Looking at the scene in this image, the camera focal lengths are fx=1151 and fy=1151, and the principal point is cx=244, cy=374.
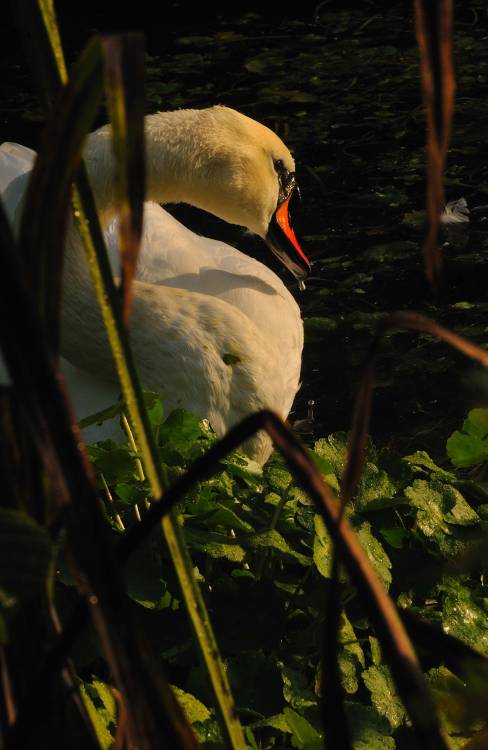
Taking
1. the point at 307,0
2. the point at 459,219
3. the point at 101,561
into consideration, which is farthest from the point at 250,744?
the point at 307,0

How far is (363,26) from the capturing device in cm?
766

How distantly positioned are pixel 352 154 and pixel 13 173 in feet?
7.21

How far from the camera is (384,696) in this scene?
1.77 metres

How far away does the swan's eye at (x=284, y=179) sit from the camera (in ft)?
12.3

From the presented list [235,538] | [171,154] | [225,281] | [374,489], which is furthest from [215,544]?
[225,281]

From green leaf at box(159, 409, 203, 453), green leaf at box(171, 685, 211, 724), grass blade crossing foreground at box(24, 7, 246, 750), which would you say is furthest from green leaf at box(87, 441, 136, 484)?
grass blade crossing foreground at box(24, 7, 246, 750)

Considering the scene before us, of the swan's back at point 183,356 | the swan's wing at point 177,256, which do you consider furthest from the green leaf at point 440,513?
the swan's wing at point 177,256

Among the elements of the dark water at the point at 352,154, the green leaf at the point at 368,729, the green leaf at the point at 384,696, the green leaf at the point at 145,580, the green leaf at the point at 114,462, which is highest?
the green leaf at the point at 114,462

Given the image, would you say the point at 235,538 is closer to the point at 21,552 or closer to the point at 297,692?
the point at 297,692

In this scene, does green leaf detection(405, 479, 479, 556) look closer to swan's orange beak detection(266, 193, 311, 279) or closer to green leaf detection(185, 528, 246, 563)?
green leaf detection(185, 528, 246, 563)

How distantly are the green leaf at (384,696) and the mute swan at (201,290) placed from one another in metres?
1.25

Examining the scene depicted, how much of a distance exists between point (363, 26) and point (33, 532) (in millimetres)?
7421

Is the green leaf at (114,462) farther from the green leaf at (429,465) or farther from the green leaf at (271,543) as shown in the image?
the green leaf at (429,465)

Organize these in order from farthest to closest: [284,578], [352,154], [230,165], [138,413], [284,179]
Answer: [352,154]
[284,179]
[230,165]
[284,578]
[138,413]
